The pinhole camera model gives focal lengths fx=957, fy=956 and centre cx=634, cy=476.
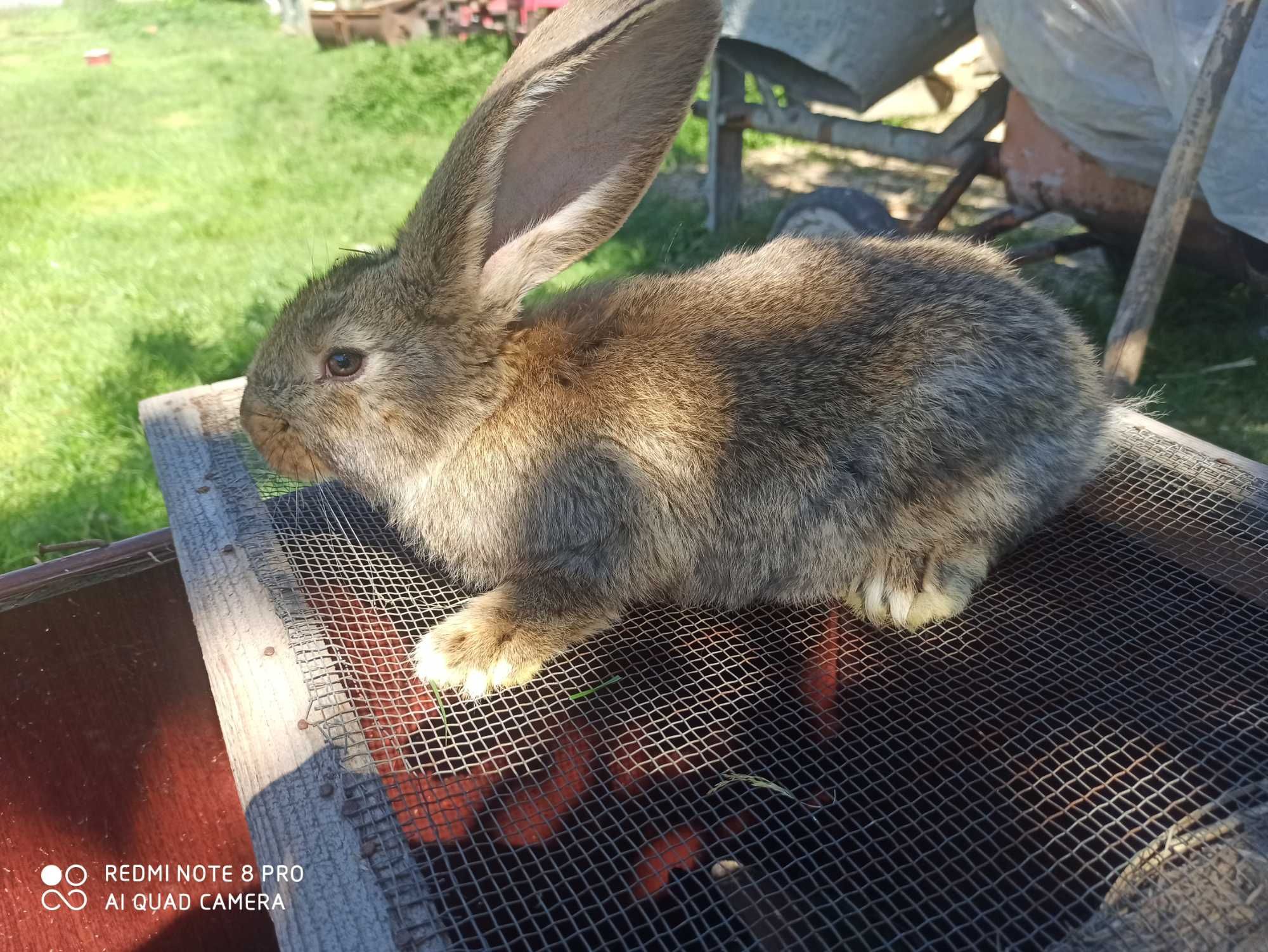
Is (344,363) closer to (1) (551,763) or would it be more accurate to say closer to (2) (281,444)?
(2) (281,444)

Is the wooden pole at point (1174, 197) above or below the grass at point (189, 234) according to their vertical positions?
above

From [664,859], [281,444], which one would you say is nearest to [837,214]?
[281,444]

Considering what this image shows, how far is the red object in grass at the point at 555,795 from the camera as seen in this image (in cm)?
158

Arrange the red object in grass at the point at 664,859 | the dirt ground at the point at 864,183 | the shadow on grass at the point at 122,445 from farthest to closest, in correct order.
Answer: the dirt ground at the point at 864,183
the shadow on grass at the point at 122,445
the red object in grass at the point at 664,859

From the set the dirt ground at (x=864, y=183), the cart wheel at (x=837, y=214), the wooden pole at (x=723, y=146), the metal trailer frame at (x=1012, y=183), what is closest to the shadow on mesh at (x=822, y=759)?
the metal trailer frame at (x=1012, y=183)

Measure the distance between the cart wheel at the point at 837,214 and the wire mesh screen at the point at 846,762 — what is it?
262 cm

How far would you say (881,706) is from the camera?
1783mm

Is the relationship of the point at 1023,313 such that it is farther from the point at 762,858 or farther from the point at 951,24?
the point at 951,24

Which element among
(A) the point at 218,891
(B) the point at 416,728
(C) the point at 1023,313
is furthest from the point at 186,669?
(C) the point at 1023,313

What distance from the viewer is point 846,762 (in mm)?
1652

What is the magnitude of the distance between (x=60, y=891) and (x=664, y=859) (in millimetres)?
1447

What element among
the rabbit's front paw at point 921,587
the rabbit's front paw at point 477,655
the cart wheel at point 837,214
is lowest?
the cart wheel at point 837,214

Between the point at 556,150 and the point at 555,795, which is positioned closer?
the point at 555,795

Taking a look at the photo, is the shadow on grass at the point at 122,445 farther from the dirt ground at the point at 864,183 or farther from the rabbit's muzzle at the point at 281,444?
the dirt ground at the point at 864,183
